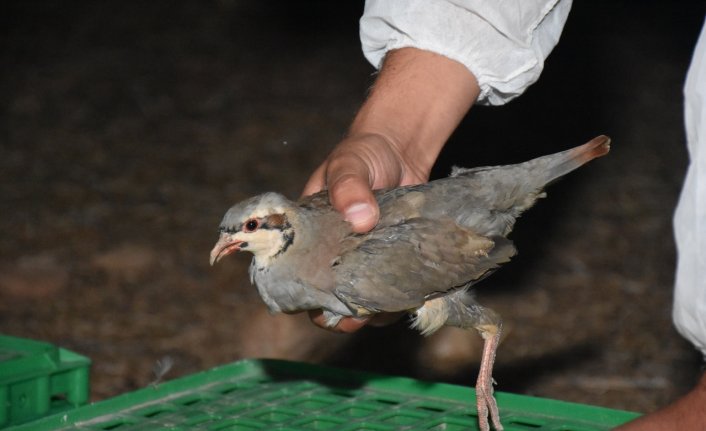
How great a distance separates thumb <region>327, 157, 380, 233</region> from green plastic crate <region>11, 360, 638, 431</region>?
65 cm

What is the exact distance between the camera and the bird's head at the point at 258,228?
2.76 m

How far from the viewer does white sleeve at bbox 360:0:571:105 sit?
3.15 m

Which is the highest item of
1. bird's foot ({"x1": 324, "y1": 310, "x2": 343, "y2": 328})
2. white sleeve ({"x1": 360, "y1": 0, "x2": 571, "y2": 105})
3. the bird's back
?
white sleeve ({"x1": 360, "y1": 0, "x2": 571, "y2": 105})

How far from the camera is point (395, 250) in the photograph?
9.12 feet

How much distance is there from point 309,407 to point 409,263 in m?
0.72

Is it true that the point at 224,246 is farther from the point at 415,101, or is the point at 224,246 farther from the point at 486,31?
the point at 486,31

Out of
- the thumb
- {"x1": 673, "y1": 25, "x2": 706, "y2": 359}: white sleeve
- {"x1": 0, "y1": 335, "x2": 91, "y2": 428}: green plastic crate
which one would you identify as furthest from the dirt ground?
{"x1": 673, "y1": 25, "x2": 706, "y2": 359}: white sleeve

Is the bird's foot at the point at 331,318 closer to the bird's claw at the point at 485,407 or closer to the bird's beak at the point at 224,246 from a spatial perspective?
the bird's beak at the point at 224,246

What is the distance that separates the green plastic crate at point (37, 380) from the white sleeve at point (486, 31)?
1509 mm

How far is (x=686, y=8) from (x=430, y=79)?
962 centimetres

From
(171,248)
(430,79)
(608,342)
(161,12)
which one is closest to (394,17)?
(430,79)

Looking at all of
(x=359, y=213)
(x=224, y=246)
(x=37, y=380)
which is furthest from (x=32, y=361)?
(x=359, y=213)

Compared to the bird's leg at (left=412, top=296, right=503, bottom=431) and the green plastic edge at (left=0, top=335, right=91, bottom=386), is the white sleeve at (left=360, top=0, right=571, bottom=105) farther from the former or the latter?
the green plastic edge at (left=0, top=335, right=91, bottom=386)

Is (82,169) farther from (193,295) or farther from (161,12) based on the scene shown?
(161,12)
